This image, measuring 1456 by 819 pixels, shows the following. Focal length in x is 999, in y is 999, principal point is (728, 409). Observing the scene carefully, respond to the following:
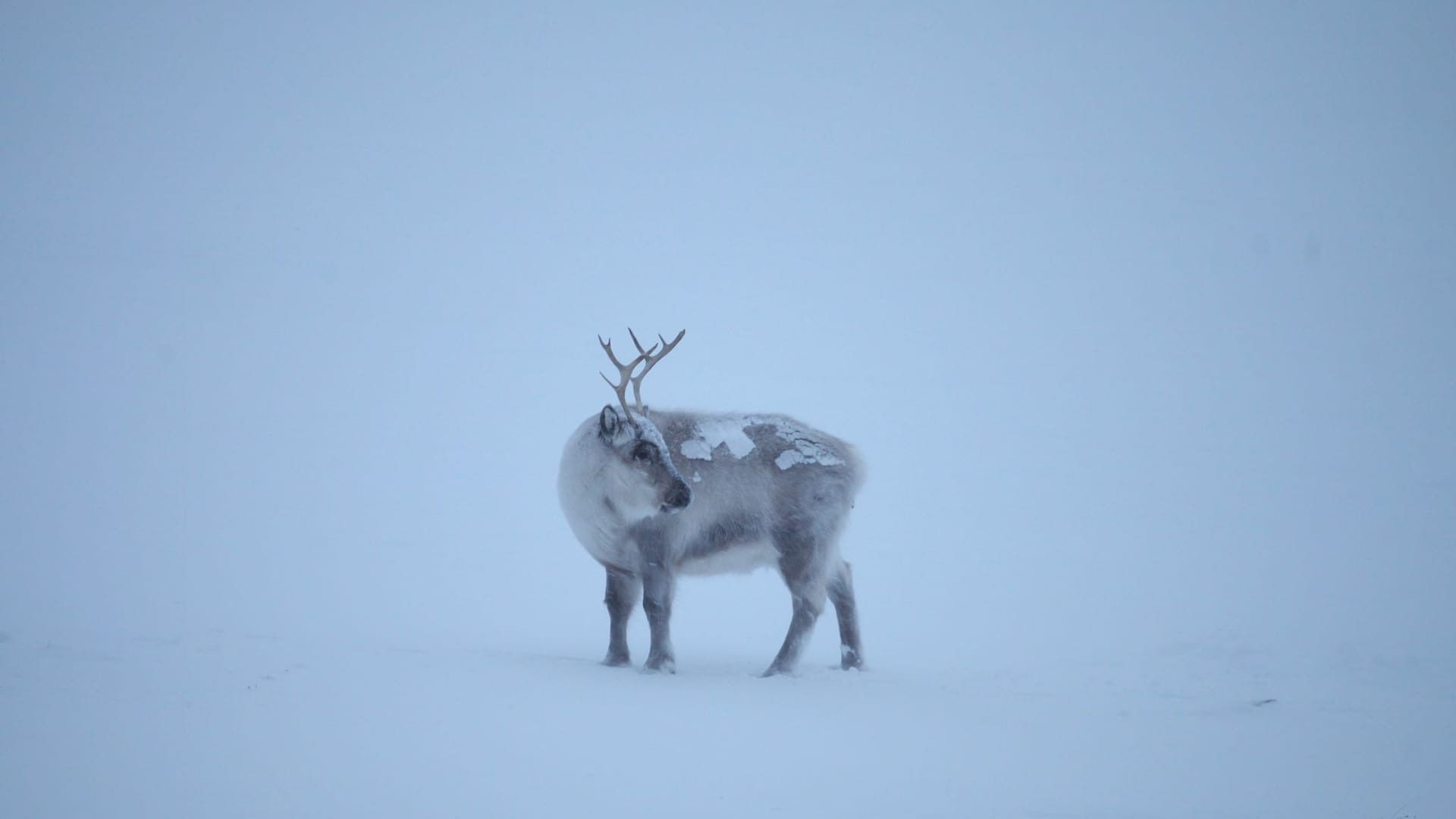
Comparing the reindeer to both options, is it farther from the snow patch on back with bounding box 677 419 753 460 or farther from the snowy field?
the snowy field

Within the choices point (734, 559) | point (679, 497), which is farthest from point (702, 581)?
point (679, 497)

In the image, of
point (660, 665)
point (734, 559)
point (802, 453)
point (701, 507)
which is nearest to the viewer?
point (660, 665)

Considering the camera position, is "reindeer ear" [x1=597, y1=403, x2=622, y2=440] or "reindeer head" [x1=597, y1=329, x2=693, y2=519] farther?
"reindeer ear" [x1=597, y1=403, x2=622, y2=440]

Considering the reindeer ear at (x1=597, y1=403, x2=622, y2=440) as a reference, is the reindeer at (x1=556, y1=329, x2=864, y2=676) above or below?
below

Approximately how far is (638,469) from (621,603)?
1137 millimetres

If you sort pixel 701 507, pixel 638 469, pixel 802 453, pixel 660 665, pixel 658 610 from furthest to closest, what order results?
pixel 802 453, pixel 701 507, pixel 638 469, pixel 658 610, pixel 660 665

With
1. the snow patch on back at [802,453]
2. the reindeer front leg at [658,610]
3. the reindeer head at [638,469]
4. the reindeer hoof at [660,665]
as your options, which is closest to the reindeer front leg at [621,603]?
the reindeer front leg at [658,610]

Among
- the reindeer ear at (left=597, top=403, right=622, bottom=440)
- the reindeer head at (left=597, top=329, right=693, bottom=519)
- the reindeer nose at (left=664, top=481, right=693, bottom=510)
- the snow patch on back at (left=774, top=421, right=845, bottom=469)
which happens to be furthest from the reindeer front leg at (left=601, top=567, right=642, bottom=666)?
the snow patch on back at (left=774, top=421, right=845, bottom=469)

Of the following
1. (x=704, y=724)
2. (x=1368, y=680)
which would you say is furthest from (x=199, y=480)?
(x=1368, y=680)

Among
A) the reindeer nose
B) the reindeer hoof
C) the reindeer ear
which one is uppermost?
the reindeer ear

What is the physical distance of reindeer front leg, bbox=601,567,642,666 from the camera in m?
8.11

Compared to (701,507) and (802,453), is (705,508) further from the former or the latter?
(802,453)

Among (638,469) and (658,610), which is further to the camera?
(638,469)

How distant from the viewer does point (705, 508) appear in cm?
854
